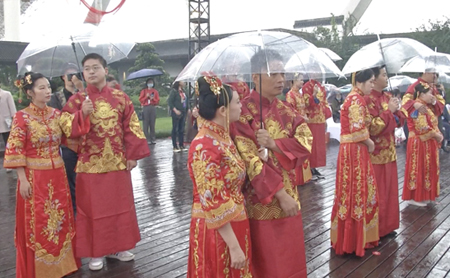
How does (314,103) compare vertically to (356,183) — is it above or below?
above

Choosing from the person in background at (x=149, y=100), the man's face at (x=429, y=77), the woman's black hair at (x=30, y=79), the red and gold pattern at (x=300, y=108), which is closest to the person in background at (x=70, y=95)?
the woman's black hair at (x=30, y=79)

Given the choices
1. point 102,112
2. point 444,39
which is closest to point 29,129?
point 102,112

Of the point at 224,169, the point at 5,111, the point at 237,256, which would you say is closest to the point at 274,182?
the point at 224,169

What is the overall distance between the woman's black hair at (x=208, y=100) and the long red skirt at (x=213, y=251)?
1.76 feet

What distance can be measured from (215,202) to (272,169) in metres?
0.49

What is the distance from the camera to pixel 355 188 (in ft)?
12.3

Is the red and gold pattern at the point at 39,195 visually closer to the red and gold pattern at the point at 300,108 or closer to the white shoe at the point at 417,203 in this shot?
the red and gold pattern at the point at 300,108

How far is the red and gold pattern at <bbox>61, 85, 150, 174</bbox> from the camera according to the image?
3.46 metres

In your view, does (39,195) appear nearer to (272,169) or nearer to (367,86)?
(272,169)

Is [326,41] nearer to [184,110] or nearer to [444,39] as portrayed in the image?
[444,39]

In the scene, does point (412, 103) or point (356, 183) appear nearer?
point (356, 183)

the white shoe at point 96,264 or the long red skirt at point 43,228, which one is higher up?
the long red skirt at point 43,228

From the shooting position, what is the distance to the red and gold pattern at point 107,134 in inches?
136

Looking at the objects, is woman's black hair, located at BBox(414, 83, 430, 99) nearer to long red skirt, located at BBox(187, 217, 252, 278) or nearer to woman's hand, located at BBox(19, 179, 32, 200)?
long red skirt, located at BBox(187, 217, 252, 278)
